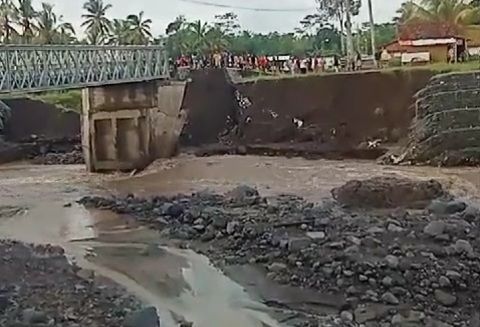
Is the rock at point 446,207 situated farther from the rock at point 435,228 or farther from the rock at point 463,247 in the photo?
the rock at point 463,247

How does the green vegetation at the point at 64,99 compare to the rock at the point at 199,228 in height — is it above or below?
above

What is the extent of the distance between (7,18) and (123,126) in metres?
27.1

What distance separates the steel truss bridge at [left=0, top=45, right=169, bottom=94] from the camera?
26.9 m

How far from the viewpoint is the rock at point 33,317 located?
42.5 feet

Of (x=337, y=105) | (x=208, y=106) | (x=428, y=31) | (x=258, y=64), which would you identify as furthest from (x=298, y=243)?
(x=428, y=31)

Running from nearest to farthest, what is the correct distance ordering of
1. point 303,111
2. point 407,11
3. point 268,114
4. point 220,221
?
point 220,221
point 303,111
point 268,114
point 407,11

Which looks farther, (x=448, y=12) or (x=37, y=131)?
(x=448, y=12)

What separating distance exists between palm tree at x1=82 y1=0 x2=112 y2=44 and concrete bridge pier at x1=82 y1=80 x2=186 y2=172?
104 ft

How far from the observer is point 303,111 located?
43.6 m

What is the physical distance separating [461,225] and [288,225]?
4.19 m

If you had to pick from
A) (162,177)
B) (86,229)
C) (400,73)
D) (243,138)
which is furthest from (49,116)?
(86,229)

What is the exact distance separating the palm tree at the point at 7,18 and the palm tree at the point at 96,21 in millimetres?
8613

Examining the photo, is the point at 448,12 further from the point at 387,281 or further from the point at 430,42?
the point at 387,281

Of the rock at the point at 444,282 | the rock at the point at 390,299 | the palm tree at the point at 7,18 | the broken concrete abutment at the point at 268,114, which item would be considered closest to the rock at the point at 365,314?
the rock at the point at 390,299
